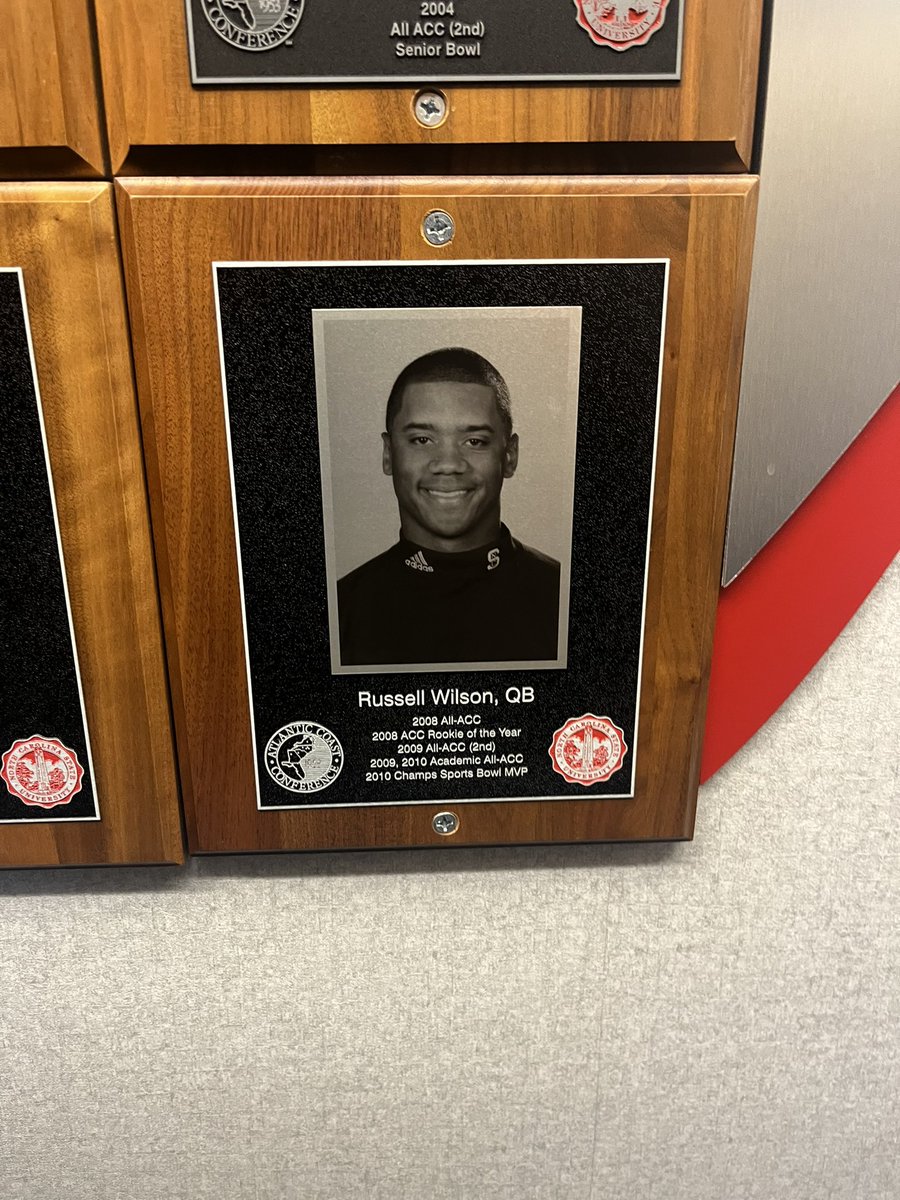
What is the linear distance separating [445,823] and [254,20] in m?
0.51

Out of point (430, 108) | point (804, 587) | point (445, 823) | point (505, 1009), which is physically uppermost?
point (430, 108)

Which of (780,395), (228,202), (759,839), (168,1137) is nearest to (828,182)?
(780,395)

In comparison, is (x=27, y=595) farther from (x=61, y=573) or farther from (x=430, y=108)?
(x=430, y=108)

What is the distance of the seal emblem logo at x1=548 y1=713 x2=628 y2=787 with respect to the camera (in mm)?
619

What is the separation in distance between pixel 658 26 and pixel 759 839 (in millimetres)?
552

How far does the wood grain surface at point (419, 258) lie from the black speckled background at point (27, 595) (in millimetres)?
66

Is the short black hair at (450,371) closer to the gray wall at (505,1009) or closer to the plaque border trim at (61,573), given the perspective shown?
the plaque border trim at (61,573)

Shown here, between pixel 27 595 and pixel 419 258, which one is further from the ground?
pixel 419 258

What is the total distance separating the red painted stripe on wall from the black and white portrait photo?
14 centimetres

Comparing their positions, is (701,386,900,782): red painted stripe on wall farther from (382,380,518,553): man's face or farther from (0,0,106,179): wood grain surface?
(0,0,106,179): wood grain surface

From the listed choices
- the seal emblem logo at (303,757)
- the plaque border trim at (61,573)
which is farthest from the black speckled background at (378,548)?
the plaque border trim at (61,573)

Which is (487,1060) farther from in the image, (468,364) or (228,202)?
(228,202)

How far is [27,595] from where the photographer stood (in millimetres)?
571

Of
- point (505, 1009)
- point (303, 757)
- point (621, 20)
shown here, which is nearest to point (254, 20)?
point (621, 20)
